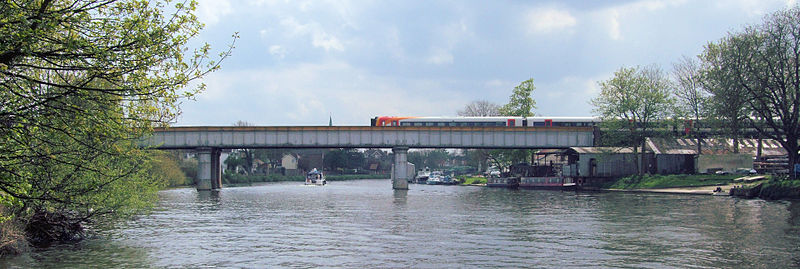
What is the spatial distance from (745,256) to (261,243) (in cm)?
1775

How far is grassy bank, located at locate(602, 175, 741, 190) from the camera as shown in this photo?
227ft

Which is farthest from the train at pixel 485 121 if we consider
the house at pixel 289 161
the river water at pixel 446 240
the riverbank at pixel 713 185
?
the house at pixel 289 161

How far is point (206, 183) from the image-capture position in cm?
8038

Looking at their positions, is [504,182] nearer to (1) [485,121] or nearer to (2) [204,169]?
(1) [485,121]

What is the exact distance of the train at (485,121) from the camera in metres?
83.8

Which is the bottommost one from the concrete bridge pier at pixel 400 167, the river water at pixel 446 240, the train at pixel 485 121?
the river water at pixel 446 240

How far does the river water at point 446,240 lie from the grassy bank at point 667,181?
26.7 metres

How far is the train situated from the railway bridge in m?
2.71

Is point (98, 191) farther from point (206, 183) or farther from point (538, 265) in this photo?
point (206, 183)

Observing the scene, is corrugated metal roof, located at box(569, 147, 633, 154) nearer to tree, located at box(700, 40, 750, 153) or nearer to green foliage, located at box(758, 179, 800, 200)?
tree, located at box(700, 40, 750, 153)

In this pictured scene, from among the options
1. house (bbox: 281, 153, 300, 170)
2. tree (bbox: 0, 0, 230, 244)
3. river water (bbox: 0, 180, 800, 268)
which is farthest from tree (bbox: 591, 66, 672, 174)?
house (bbox: 281, 153, 300, 170)

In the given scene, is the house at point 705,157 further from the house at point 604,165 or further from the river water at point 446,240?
the river water at point 446,240

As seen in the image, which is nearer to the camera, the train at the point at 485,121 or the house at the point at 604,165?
the house at the point at 604,165

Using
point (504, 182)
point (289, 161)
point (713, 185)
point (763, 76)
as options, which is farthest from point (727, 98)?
point (289, 161)
